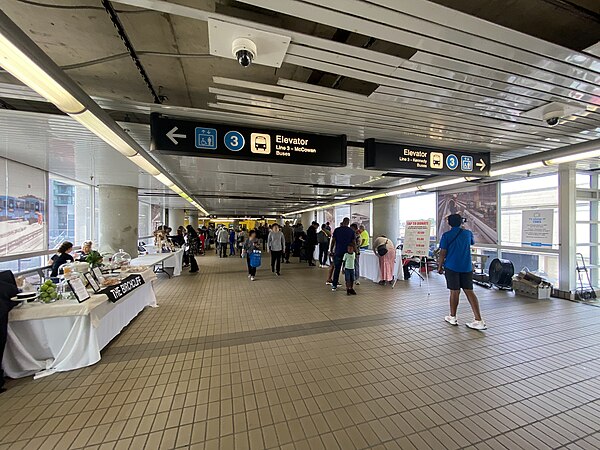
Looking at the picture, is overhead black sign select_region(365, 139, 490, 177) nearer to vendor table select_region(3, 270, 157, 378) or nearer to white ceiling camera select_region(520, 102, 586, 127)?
white ceiling camera select_region(520, 102, 586, 127)

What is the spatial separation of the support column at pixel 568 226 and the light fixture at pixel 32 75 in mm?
8597

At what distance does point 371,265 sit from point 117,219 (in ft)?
25.4

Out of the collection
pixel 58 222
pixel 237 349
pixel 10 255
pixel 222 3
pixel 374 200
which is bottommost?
pixel 237 349

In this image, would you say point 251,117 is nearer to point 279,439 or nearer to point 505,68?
point 505,68

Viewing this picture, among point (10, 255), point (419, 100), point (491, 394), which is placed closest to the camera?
point (491, 394)

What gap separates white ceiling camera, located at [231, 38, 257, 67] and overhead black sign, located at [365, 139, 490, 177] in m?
2.48

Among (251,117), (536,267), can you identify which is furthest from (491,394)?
(536,267)

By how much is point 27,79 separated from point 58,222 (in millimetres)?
7896

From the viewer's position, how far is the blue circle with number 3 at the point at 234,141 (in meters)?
3.25

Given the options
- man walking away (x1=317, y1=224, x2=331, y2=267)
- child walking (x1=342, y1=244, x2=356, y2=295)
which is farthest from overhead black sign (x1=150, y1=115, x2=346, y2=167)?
man walking away (x1=317, y1=224, x2=331, y2=267)

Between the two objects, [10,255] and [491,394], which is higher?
[10,255]

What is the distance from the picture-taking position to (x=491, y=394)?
2.51 m

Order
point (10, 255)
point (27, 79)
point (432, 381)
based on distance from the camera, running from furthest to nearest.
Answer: point (10, 255)
point (432, 381)
point (27, 79)

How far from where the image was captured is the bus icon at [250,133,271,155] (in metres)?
3.33
